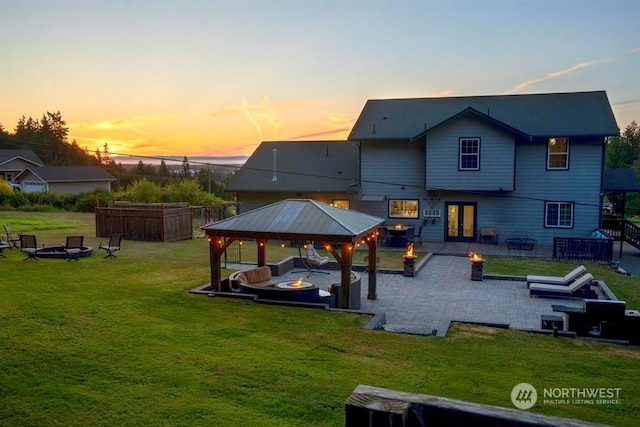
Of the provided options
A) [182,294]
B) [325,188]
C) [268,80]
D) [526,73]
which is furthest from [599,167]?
[182,294]

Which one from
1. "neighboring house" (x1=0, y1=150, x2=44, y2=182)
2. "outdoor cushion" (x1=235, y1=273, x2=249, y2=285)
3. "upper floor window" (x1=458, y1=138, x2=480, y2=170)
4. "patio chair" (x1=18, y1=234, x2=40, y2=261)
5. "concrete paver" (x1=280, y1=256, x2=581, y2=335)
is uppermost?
"neighboring house" (x1=0, y1=150, x2=44, y2=182)

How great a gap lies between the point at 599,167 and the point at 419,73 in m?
10.6

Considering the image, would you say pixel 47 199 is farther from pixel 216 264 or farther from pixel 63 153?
pixel 63 153

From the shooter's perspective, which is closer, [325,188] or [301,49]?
[301,49]

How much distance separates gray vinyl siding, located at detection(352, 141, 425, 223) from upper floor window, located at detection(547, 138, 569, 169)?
6.12 meters

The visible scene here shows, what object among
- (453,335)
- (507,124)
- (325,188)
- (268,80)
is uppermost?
(268,80)

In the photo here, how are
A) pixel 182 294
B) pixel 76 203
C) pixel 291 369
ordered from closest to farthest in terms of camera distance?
1. pixel 291 369
2. pixel 182 294
3. pixel 76 203

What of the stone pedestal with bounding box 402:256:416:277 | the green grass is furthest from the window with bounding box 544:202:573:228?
the green grass

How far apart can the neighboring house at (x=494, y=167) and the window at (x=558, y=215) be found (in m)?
0.04

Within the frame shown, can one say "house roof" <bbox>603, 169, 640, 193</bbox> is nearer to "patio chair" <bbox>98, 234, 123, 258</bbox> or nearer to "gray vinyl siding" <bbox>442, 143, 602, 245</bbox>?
"gray vinyl siding" <bbox>442, 143, 602, 245</bbox>

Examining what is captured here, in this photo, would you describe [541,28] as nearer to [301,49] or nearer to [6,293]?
[301,49]

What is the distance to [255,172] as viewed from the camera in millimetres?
27281

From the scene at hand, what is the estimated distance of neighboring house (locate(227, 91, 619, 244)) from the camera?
2205 cm

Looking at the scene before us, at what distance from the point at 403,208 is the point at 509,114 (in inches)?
294
